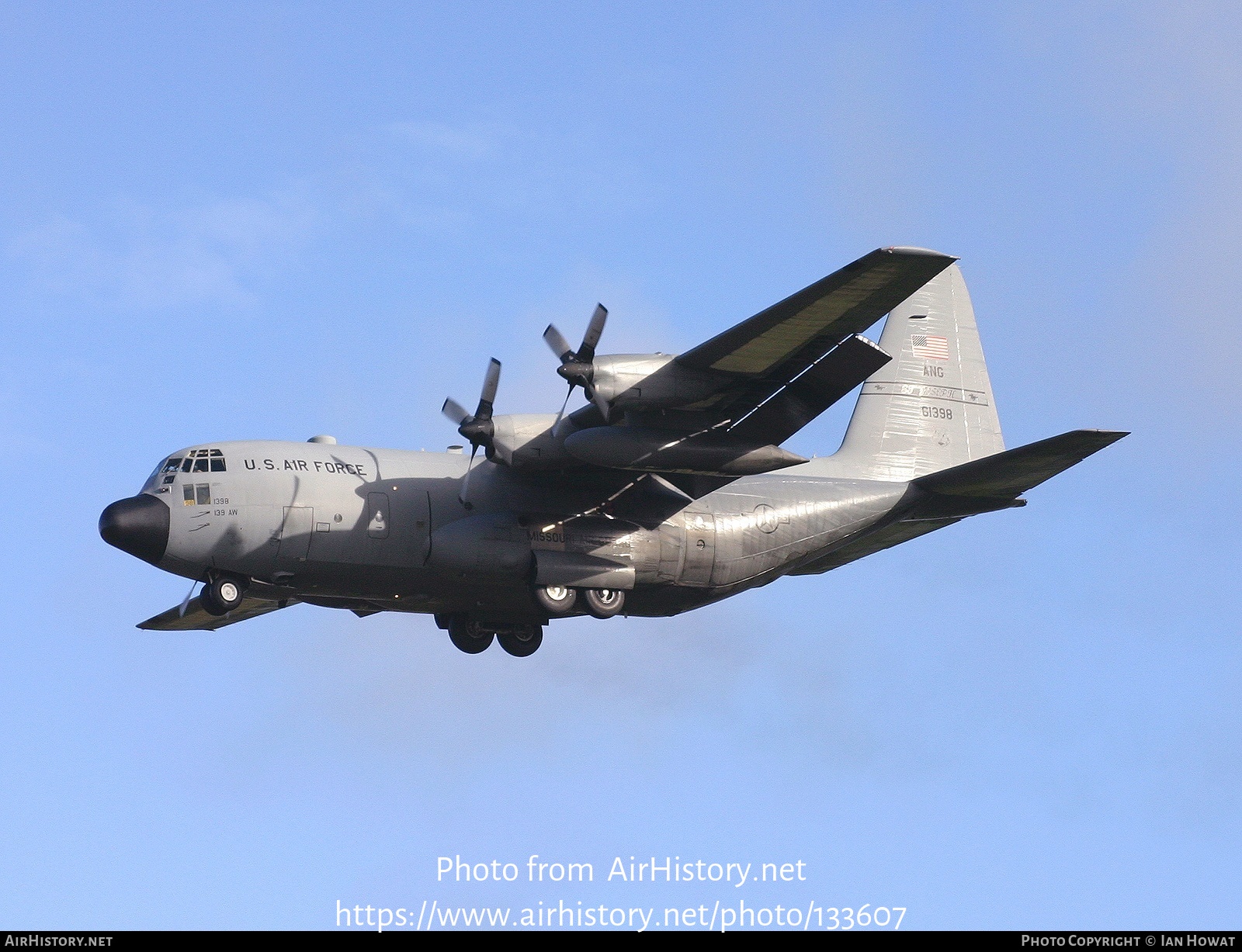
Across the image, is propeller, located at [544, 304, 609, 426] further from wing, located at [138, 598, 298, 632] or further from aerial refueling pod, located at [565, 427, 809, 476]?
wing, located at [138, 598, 298, 632]

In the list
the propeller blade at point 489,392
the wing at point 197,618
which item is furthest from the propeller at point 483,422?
the wing at point 197,618

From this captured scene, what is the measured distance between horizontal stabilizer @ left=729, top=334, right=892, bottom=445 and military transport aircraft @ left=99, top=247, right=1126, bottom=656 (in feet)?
0.11

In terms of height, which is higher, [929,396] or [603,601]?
[929,396]

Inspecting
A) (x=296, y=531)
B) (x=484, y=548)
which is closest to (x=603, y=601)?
(x=484, y=548)

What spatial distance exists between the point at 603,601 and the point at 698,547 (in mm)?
1853

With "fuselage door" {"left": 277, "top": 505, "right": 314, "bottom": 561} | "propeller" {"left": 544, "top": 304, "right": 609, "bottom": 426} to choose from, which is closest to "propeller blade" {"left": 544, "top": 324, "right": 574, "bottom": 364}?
"propeller" {"left": 544, "top": 304, "right": 609, "bottom": 426}

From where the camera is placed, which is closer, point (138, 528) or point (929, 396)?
point (138, 528)

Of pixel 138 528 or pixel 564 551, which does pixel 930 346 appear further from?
pixel 138 528

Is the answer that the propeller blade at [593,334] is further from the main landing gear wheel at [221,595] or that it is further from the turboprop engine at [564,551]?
the main landing gear wheel at [221,595]

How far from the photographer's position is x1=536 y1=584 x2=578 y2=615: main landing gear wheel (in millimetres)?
24891

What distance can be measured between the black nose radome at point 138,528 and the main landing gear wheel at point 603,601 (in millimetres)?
6666

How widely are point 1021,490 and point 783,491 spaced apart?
4.01m

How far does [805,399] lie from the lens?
24297 millimetres
